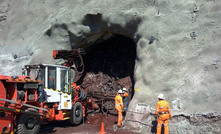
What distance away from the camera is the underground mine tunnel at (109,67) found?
38.7ft

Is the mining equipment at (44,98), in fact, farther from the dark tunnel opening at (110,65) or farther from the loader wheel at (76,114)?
the dark tunnel opening at (110,65)

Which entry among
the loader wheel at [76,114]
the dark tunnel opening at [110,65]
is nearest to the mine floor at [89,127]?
the loader wheel at [76,114]

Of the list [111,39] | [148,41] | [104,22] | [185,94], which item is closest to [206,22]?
[148,41]

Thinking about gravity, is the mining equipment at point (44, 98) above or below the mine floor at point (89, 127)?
above

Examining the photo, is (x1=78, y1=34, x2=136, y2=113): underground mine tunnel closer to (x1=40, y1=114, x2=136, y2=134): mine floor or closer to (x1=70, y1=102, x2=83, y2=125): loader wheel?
(x1=40, y1=114, x2=136, y2=134): mine floor

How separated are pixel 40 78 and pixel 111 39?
253 inches

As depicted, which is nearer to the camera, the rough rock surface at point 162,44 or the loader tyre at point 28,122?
the loader tyre at point 28,122

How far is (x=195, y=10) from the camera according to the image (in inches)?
333

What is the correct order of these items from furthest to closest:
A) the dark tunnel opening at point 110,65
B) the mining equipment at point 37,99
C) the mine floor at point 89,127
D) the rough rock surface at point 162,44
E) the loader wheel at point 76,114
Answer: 1. the dark tunnel opening at point 110,65
2. the loader wheel at point 76,114
3. the mine floor at point 89,127
4. the rough rock surface at point 162,44
5. the mining equipment at point 37,99

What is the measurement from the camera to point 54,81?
800 centimetres

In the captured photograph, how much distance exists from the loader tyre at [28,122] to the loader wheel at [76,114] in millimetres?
1985

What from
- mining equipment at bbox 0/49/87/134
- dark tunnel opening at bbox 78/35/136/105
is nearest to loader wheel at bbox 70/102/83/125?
mining equipment at bbox 0/49/87/134

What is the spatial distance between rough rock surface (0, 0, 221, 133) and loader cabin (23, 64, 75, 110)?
9.35 feet

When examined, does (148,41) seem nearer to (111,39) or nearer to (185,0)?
(185,0)
